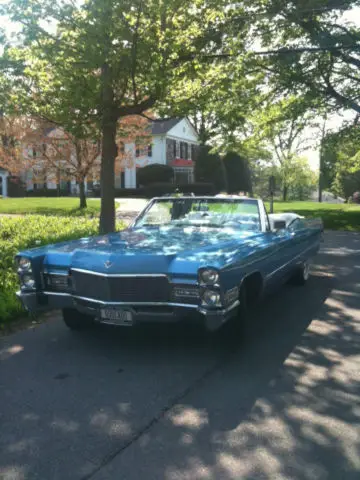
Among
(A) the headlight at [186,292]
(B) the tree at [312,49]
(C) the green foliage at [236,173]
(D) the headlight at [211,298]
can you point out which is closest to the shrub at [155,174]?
(C) the green foliage at [236,173]

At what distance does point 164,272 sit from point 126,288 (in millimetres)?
391

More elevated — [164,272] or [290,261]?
[164,272]

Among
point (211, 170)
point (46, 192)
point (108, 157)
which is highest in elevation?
point (211, 170)

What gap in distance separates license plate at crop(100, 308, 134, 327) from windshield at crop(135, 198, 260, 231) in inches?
82.1

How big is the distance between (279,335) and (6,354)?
281 cm

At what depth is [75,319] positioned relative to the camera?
17.0 ft

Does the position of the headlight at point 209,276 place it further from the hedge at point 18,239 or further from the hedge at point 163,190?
the hedge at point 163,190

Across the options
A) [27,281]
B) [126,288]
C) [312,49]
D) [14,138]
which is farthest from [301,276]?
[14,138]

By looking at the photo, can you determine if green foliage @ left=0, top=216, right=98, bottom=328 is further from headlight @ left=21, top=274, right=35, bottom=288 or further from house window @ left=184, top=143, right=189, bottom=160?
house window @ left=184, top=143, right=189, bottom=160

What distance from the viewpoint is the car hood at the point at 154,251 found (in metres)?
4.19

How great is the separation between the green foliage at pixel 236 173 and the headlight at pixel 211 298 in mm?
43277

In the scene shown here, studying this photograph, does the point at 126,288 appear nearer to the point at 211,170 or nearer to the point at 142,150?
the point at 142,150

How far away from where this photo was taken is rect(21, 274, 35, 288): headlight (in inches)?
184

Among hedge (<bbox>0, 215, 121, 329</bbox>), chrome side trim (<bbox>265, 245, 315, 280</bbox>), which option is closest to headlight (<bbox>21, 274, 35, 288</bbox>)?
hedge (<bbox>0, 215, 121, 329</bbox>)
